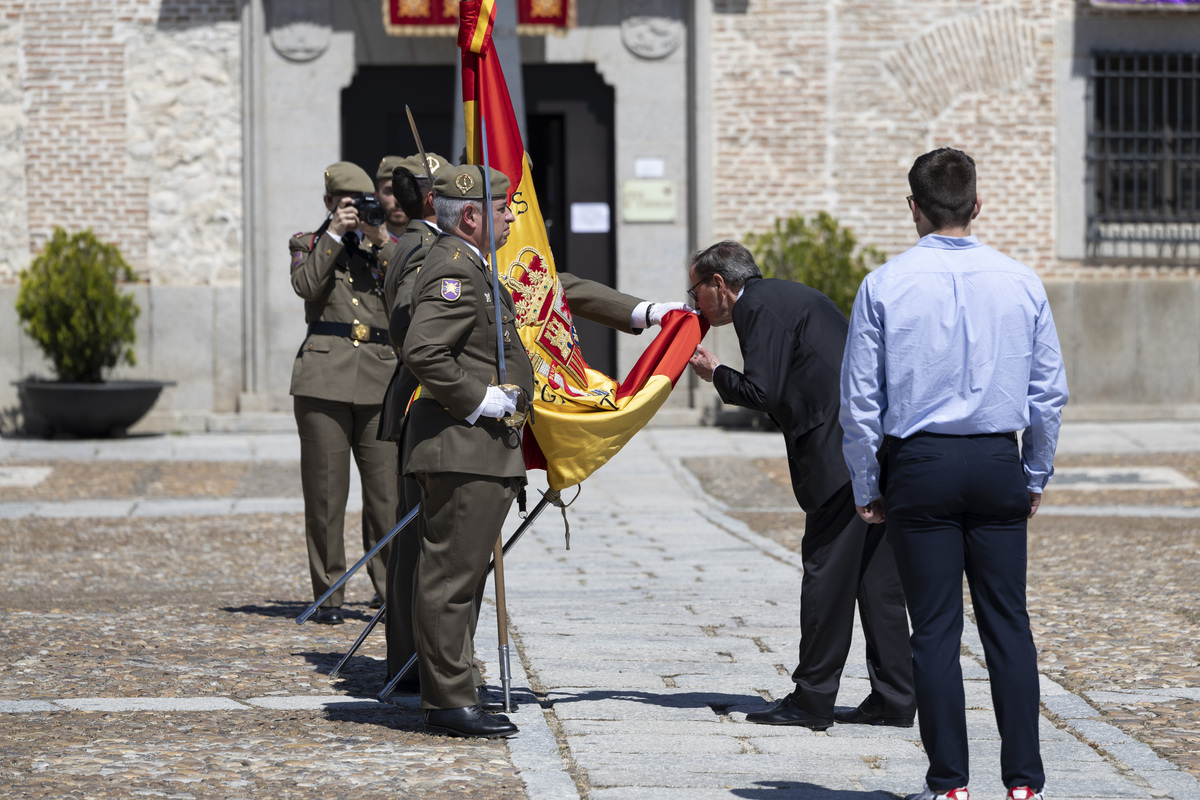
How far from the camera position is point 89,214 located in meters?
15.1

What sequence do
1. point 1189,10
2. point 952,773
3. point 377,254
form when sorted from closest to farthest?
point 952,773 → point 377,254 → point 1189,10

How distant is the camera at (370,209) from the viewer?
6.82m

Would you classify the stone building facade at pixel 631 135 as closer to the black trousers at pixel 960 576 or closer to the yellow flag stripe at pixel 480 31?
the yellow flag stripe at pixel 480 31

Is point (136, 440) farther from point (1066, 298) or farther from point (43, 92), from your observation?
point (1066, 298)

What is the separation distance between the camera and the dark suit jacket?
523 centimetres

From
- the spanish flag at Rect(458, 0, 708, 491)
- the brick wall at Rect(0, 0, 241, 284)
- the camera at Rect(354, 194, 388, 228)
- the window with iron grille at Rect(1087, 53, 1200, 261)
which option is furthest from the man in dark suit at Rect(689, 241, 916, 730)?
the window with iron grille at Rect(1087, 53, 1200, 261)

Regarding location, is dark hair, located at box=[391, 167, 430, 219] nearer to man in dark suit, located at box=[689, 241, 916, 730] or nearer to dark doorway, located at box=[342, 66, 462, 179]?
man in dark suit, located at box=[689, 241, 916, 730]

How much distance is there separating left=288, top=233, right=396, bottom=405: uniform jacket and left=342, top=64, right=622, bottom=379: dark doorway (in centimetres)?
835

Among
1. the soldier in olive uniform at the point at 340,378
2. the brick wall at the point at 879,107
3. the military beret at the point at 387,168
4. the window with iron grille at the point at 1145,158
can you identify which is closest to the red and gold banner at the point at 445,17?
the brick wall at the point at 879,107

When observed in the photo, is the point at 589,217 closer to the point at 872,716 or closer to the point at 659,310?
the point at 659,310

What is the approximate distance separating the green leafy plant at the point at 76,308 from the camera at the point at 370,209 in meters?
8.48

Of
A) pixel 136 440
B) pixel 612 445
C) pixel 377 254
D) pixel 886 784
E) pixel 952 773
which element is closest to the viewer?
pixel 952 773

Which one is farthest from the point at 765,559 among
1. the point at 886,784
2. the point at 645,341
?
the point at 645,341

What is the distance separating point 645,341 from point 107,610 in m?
8.66
